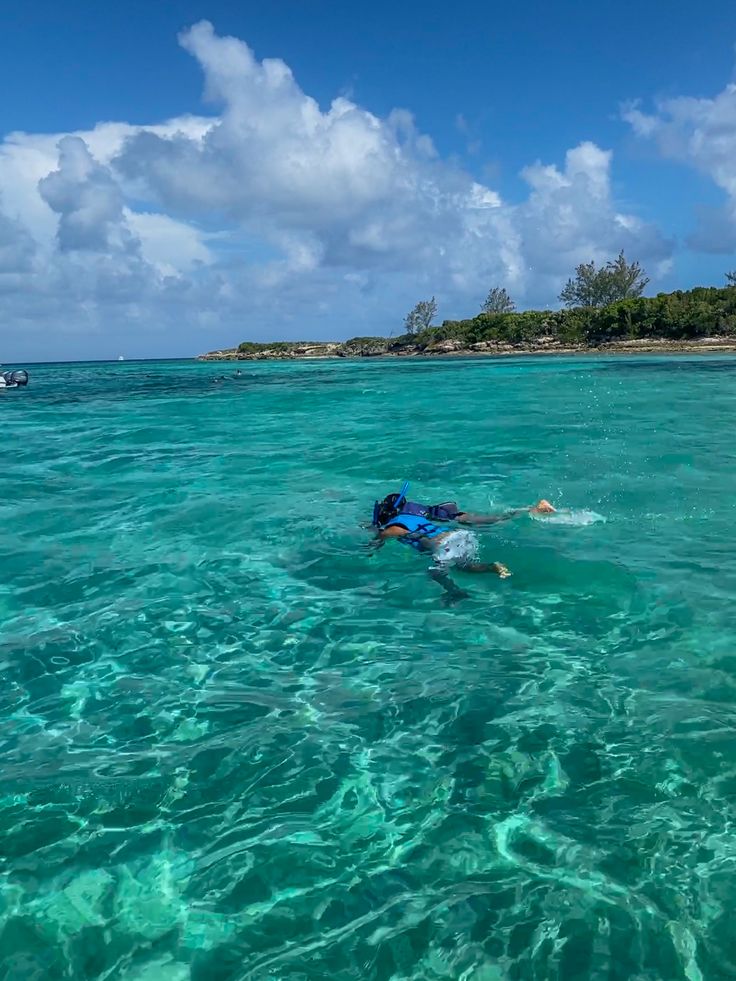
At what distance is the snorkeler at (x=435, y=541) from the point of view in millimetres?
10047

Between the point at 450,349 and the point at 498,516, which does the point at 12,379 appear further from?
the point at 450,349

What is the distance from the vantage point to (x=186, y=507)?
15547mm

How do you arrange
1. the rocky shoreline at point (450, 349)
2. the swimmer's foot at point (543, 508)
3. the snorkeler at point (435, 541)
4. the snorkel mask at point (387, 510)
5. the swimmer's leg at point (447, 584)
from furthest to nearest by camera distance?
the rocky shoreline at point (450, 349), the swimmer's foot at point (543, 508), the snorkel mask at point (387, 510), the snorkeler at point (435, 541), the swimmer's leg at point (447, 584)

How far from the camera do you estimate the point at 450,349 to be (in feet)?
407

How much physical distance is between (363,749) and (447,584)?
3941 mm

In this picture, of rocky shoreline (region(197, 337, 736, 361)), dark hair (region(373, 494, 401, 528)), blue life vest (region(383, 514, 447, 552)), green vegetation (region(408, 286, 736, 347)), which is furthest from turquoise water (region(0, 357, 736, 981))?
green vegetation (region(408, 286, 736, 347))

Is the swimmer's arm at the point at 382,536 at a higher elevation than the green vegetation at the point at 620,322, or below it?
below

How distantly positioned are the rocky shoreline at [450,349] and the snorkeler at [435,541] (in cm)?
7415

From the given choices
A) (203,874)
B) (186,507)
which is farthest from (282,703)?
(186,507)

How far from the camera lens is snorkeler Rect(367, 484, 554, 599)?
1005 cm

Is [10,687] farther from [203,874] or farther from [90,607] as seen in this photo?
[203,874]

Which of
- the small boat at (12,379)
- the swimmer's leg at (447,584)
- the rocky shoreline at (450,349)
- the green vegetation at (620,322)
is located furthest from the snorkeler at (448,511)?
the green vegetation at (620,322)

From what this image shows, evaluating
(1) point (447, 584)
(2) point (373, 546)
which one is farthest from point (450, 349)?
(1) point (447, 584)

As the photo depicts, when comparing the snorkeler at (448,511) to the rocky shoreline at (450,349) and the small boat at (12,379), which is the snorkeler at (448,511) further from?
the rocky shoreline at (450,349)
